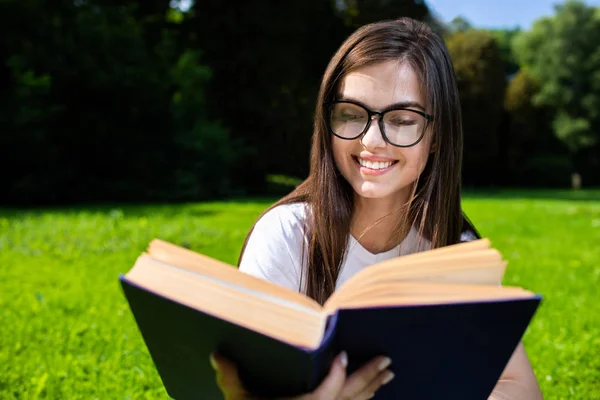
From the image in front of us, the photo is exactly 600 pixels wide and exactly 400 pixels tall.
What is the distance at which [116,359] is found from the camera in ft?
10.1

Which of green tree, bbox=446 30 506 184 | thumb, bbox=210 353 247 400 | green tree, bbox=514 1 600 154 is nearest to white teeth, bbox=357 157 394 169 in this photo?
thumb, bbox=210 353 247 400

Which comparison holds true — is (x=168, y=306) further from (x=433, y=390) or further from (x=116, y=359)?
(x=116, y=359)

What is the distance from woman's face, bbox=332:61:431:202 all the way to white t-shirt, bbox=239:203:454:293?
210mm

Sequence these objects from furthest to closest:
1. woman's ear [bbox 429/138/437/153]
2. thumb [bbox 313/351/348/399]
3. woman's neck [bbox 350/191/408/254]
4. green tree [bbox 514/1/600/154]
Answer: green tree [bbox 514/1/600/154] < woman's neck [bbox 350/191/408/254] < woman's ear [bbox 429/138/437/153] < thumb [bbox 313/351/348/399]

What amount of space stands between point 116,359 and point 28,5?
37.3 feet

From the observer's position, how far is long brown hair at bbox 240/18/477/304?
5.33 feet

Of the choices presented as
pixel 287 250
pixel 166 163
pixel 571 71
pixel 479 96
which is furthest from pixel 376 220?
pixel 571 71

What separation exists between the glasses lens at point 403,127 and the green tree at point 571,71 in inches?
1197

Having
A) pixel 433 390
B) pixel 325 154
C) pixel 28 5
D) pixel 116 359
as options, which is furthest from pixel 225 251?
pixel 28 5

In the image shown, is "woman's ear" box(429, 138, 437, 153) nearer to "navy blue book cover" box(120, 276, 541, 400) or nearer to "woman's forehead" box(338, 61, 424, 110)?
"woman's forehead" box(338, 61, 424, 110)

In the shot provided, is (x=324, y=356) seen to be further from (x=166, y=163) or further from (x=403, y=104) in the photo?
(x=166, y=163)

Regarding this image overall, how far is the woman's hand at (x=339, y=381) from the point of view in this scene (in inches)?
42.8

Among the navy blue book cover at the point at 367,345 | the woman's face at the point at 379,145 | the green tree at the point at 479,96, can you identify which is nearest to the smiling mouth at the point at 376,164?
the woman's face at the point at 379,145

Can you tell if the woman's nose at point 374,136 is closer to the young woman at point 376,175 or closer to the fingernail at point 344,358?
the young woman at point 376,175
